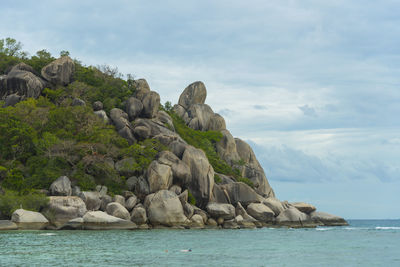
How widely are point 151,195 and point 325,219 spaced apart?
27421mm

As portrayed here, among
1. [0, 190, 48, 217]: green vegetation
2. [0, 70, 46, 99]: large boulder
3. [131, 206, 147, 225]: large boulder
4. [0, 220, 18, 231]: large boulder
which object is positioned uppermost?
[0, 70, 46, 99]: large boulder

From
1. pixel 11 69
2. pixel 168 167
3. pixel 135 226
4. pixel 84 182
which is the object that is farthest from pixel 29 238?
pixel 11 69

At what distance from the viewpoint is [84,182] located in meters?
43.8

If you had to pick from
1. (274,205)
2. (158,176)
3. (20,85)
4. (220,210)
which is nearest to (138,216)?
(158,176)

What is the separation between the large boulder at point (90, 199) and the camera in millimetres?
40875

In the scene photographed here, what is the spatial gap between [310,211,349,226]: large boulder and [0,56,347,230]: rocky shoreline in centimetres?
10

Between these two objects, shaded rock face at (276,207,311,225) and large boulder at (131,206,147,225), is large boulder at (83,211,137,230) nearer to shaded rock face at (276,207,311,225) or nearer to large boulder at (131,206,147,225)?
large boulder at (131,206,147,225)

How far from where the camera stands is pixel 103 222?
36906 millimetres

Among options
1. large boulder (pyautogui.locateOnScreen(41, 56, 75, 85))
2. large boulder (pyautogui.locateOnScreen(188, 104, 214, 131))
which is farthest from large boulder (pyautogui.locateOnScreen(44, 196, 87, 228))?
large boulder (pyautogui.locateOnScreen(188, 104, 214, 131))

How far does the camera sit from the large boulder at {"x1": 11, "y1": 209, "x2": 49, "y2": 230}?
35.2 metres

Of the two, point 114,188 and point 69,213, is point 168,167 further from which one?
point 69,213

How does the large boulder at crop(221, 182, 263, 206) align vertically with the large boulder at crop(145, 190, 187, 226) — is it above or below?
above

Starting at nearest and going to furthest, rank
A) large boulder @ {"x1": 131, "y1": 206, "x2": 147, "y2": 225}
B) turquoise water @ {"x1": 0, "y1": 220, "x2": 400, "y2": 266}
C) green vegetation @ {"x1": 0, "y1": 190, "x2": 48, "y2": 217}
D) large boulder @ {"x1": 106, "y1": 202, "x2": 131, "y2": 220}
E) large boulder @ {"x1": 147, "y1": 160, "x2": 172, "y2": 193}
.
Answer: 1. turquoise water @ {"x1": 0, "y1": 220, "x2": 400, "y2": 266}
2. green vegetation @ {"x1": 0, "y1": 190, "x2": 48, "y2": 217}
3. large boulder @ {"x1": 106, "y1": 202, "x2": 131, "y2": 220}
4. large boulder @ {"x1": 131, "y1": 206, "x2": 147, "y2": 225}
5. large boulder @ {"x1": 147, "y1": 160, "x2": 172, "y2": 193}

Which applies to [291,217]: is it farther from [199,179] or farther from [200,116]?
[200,116]
